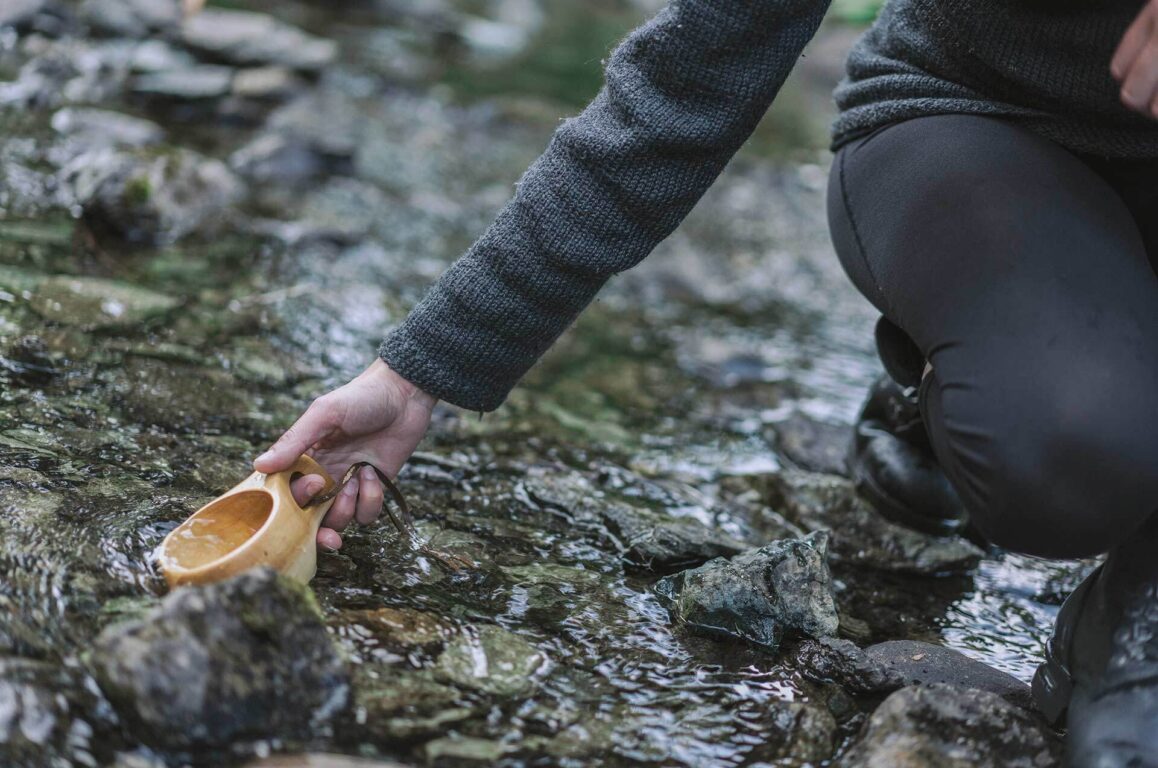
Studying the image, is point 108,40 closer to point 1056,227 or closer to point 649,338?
point 649,338

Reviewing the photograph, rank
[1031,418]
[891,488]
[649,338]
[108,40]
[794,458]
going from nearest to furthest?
[1031,418]
[891,488]
[794,458]
[649,338]
[108,40]

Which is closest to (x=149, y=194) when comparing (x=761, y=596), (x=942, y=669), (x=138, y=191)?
(x=138, y=191)

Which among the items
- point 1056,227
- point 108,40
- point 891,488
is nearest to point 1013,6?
point 1056,227

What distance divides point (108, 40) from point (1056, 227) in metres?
6.26

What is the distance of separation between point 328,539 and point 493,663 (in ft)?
1.31

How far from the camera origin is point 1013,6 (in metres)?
1.81

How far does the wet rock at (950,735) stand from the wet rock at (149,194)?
124 inches

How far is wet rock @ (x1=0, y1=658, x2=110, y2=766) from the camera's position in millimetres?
1334

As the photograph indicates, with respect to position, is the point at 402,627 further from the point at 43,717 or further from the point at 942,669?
the point at 942,669

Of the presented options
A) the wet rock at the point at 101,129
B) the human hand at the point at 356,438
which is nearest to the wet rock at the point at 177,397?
the human hand at the point at 356,438

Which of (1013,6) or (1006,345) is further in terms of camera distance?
(1013,6)

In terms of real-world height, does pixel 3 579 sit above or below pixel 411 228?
above

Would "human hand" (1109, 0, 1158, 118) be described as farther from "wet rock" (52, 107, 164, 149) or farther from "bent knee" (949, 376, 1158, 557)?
"wet rock" (52, 107, 164, 149)

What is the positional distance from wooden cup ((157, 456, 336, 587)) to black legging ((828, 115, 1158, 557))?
1.09m
